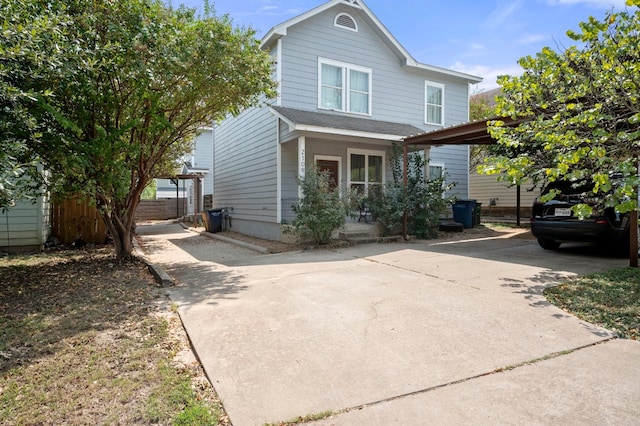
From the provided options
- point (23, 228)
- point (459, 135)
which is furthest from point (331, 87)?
point (23, 228)

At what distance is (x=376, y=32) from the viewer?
12.7 m

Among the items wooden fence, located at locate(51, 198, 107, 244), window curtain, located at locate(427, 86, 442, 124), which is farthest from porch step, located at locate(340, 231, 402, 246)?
wooden fence, located at locate(51, 198, 107, 244)

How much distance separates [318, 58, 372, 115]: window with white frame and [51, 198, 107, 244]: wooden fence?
→ 7.35 metres

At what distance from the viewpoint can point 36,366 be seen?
9.21ft

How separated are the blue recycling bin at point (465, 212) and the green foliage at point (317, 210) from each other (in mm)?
6096

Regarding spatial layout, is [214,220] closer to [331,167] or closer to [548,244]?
[331,167]

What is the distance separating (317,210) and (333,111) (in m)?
4.38

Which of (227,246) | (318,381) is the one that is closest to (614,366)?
(318,381)

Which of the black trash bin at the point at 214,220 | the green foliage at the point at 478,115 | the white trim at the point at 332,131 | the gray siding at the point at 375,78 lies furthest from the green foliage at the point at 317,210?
the green foliage at the point at 478,115

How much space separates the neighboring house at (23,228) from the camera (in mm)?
8180

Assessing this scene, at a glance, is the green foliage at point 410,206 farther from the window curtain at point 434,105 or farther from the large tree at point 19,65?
the large tree at point 19,65

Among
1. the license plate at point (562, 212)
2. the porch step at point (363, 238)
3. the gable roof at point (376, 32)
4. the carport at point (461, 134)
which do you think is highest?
the gable roof at point (376, 32)

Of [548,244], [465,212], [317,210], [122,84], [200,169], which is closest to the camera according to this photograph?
[122,84]

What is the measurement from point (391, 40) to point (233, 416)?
13170 mm
